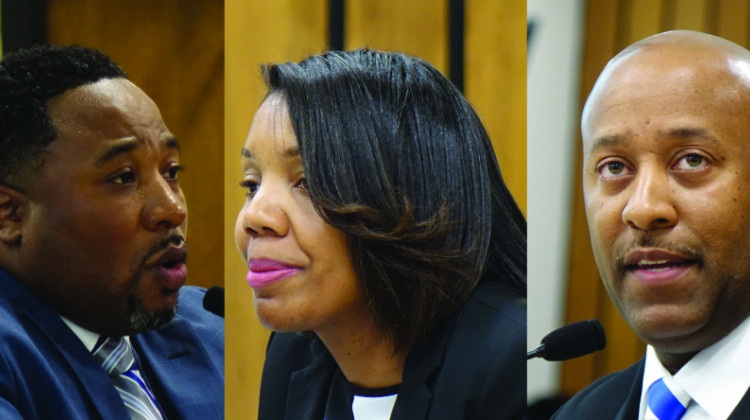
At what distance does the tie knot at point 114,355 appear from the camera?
1.41 m

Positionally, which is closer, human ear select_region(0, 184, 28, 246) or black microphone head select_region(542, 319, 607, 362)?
human ear select_region(0, 184, 28, 246)

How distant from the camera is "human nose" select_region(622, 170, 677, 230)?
4.25ft

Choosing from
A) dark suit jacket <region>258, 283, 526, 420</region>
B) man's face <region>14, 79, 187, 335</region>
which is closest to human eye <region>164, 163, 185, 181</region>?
man's face <region>14, 79, 187, 335</region>

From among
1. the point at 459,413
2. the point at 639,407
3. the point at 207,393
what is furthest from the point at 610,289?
the point at 207,393

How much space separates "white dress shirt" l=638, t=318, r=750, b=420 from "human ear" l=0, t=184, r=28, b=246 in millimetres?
1044

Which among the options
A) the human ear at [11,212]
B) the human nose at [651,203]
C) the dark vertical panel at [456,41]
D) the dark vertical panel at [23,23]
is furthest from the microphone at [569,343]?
the dark vertical panel at [23,23]

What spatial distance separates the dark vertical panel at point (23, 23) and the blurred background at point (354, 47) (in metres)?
0.31

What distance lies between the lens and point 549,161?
1.49 meters

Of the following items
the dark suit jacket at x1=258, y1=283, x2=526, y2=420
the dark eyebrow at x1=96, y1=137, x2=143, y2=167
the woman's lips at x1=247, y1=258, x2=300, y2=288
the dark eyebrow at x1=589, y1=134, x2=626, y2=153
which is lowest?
the dark suit jacket at x1=258, y1=283, x2=526, y2=420

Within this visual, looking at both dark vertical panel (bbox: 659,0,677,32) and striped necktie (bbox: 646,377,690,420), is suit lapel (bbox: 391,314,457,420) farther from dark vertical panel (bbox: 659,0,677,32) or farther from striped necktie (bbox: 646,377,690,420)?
dark vertical panel (bbox: 659,0,677,32)

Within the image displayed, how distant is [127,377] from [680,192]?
0.93 m

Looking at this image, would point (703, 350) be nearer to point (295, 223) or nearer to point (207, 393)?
point (295, 223)

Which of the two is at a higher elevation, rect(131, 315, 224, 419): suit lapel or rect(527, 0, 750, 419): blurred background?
rect(527, 0, 750, 419): blurred background

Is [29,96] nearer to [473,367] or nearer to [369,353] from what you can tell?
[369,353]
